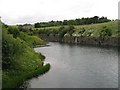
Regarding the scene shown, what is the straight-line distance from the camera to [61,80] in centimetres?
6097

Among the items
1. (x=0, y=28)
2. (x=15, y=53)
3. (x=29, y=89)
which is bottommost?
(x=29, y=89)

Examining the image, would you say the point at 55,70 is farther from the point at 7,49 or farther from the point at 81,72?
the point at 7,49

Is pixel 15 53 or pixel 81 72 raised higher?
pixel 15 53

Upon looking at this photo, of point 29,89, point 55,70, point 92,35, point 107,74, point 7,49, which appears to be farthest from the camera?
point 92,35

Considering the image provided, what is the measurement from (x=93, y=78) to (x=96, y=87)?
836 centimetres

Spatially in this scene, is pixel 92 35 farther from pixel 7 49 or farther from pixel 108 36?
pixel 7 49

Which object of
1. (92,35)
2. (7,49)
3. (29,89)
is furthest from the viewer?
(92,35)

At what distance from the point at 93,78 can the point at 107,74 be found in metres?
5.72

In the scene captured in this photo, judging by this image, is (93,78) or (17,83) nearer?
(17,83)

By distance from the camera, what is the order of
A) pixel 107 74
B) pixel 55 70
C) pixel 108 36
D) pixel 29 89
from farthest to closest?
pixel 108 36, pixel 55 70, pixel 107 74, pixel 29 89

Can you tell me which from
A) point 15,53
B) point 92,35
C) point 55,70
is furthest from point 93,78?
point 92,35

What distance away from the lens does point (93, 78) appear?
62219 millimetres

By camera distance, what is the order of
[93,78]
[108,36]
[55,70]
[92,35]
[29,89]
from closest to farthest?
[29,89] < [93,78] < [55,70] < [108,36] < [92,35]

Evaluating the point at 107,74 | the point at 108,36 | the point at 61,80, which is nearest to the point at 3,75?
the point at 61,80
